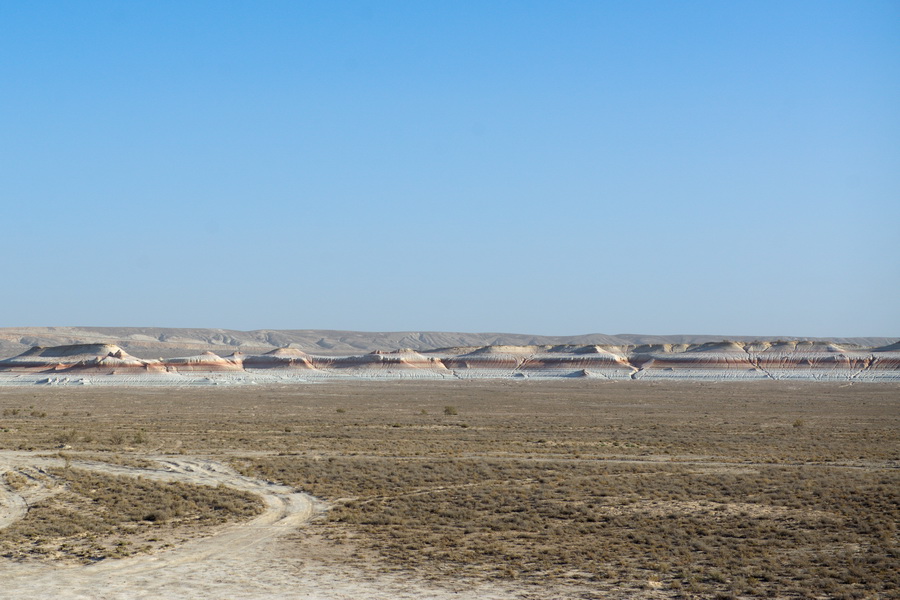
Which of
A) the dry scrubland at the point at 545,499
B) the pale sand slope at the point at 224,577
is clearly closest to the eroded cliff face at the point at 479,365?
the dry scrubland at the point at 545,499

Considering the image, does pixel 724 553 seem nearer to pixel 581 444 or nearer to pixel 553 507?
pixel 553 507

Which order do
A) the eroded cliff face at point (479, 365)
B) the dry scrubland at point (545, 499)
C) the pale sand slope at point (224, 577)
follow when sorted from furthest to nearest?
1. the eroded cliff face at point (479, 365)
2. the dry scrubland at point (545, 499)
3. the pale sand slope at point (224, 577)

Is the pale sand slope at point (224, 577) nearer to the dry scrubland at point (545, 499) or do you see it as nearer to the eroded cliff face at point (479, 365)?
the dry scrubland at point (545, 499)

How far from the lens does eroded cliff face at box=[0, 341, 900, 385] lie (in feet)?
355

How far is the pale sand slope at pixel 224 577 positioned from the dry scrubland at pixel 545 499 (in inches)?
25.3

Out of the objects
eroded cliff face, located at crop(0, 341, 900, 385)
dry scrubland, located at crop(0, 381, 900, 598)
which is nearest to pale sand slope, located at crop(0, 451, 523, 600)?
dry scrubland, located at crop(0, 381, 900, 598)

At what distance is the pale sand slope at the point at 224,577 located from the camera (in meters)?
13.2

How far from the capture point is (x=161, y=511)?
A: 19156 mm

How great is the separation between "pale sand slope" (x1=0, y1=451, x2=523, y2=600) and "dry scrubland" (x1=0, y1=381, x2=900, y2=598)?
0.64 metres

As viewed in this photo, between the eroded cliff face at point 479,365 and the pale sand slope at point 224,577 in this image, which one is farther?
the eroded cliff face at point 479,365

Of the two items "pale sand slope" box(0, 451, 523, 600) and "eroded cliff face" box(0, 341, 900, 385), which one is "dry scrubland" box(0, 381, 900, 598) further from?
"eroded cliff face" box(0, 341, 900, 385)

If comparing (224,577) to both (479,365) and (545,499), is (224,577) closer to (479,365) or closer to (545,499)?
(545,499)

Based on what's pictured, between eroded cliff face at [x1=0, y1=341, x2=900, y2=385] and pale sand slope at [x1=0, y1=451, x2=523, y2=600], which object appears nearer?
pale sand slope at [x1=0, y1=451, x2=523, y2=600]

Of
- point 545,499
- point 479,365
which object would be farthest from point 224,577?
point 479,365
